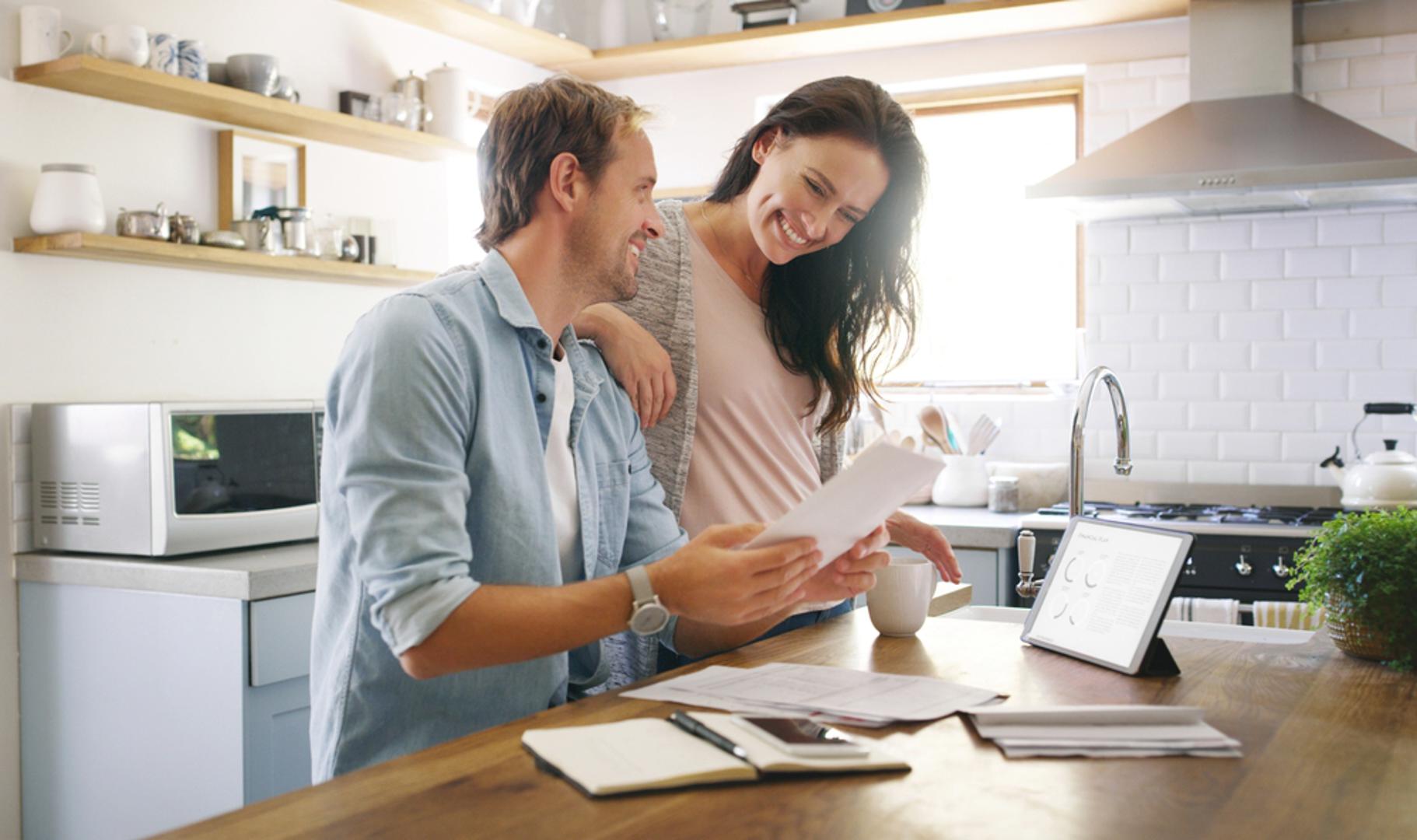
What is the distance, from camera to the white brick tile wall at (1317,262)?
13.5 ft

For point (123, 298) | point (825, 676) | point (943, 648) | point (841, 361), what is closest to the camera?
point (825, 676)

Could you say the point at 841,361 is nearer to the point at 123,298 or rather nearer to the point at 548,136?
the point at 548,136

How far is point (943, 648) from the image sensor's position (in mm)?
1794

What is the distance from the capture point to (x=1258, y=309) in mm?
4215

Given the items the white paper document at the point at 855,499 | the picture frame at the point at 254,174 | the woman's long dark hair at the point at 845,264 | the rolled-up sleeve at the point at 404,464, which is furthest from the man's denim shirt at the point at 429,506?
the picture frame at the point at 254,174

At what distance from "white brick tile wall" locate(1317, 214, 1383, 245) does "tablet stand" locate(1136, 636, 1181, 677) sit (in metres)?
2.96

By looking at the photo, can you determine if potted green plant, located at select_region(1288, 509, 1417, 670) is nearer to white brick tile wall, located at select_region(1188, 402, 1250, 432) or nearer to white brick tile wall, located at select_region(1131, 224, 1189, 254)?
white brick tile wall, located at select_region(1188, 402, 1250, 432)

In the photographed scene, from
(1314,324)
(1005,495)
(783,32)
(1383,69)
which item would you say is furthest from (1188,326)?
(783,32)

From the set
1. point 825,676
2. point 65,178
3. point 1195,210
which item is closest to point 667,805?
point 825,676

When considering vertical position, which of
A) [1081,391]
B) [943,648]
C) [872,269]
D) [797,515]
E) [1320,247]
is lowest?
[943,648]

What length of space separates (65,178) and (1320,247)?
361cm

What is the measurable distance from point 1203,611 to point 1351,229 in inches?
59.3

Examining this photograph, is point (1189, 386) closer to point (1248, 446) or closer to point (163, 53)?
point (1248, 446)

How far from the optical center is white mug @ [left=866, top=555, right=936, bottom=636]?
6.05ft
